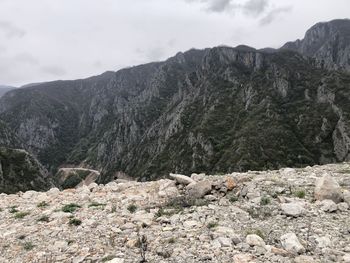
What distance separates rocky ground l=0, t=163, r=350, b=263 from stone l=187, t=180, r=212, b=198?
4 cm

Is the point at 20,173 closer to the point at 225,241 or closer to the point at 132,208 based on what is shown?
the point at 132,208

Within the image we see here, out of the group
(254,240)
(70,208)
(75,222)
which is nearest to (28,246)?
(75,222)

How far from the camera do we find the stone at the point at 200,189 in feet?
48.4

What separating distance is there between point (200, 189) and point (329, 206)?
15.3 feet

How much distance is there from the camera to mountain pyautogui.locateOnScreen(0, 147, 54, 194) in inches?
5664

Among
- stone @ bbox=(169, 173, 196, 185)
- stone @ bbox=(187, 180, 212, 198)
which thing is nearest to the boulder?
stone @ bbox=(187, 180, 212, 198)

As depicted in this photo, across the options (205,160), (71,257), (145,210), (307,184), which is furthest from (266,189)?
(205,160)

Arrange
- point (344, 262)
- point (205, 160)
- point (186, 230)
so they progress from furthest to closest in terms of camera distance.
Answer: point (205, 160), point (186, 230), point (344, 262)

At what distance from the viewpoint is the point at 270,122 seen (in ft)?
645

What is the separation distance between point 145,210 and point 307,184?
620cm

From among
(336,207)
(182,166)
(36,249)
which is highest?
(336,207)

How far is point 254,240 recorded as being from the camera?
10930 mm

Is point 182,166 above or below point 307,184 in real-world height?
below

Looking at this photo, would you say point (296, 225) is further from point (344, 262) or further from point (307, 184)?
point (307, 184)
